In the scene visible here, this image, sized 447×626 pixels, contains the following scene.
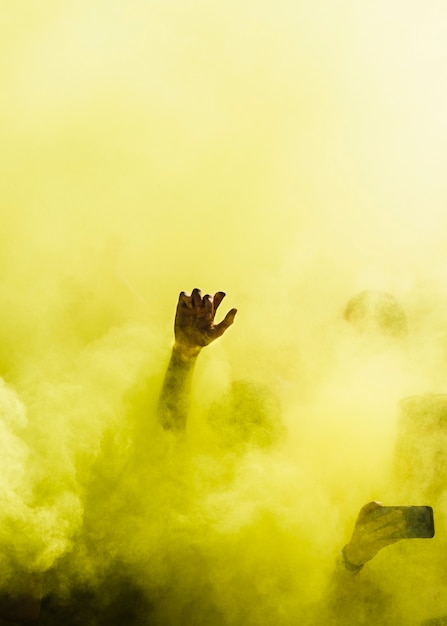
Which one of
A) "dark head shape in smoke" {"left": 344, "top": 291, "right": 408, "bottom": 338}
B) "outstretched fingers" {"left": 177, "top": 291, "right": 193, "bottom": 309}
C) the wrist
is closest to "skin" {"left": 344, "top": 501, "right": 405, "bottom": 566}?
the wrist

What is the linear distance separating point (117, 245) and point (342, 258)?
1673 millimetres

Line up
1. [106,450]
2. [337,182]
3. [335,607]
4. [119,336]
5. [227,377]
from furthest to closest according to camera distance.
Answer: [337,182] → [119,336] → [227,377] → [106,450] → [335,607]

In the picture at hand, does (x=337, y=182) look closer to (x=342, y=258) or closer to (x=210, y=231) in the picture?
(x=342, y=258)

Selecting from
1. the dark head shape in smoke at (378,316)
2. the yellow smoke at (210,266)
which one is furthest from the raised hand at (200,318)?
the dark head shape in smoke at (378,316)

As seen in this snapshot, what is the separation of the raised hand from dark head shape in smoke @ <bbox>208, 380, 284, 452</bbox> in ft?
1.83

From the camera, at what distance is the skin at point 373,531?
1.50 metres

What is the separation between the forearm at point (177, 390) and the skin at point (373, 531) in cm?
72

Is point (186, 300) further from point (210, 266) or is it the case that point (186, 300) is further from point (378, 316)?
point (210, 266)

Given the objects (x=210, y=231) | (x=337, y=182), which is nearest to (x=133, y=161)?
(x=210, y=231)

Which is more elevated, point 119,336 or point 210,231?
point 210,231

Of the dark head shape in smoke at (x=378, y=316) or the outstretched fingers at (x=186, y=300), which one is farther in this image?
the dark head shape in smoke at (x=378, y=316)

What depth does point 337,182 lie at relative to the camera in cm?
432

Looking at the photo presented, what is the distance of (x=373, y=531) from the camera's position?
1.55 meters

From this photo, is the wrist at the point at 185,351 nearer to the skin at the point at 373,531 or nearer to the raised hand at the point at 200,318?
the raised hand at the point at 200,318
